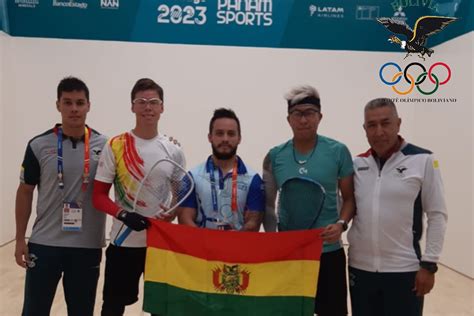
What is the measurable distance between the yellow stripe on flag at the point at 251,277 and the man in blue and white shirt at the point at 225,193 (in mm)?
187

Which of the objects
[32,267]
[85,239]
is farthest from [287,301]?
[32,267]

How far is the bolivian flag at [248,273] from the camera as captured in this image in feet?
5.97

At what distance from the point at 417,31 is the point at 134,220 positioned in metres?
5.02

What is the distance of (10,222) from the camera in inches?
226

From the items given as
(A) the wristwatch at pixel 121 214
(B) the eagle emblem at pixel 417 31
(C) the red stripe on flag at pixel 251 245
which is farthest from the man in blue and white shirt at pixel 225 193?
(B) the eagle emblem at pixel 417 31

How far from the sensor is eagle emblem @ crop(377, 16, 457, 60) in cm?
531

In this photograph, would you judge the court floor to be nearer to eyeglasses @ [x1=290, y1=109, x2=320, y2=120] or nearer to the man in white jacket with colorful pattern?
the man in white jacket with colorful pattern

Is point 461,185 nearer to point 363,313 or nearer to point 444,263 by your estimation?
point 444,263

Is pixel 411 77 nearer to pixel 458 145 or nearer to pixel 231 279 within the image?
pixel 458 145

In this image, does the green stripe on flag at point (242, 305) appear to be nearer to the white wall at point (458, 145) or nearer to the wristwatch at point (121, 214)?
the wristwatch at point (121, 214)

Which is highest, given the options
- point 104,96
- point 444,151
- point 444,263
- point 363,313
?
point 104,96

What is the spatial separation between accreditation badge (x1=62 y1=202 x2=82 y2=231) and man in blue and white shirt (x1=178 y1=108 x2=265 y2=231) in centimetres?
57

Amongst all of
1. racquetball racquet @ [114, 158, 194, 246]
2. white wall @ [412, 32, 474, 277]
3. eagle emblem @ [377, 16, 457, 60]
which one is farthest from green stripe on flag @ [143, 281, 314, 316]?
eagle emblem @ [377, 16, 457, 60]

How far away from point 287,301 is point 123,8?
4564mm
